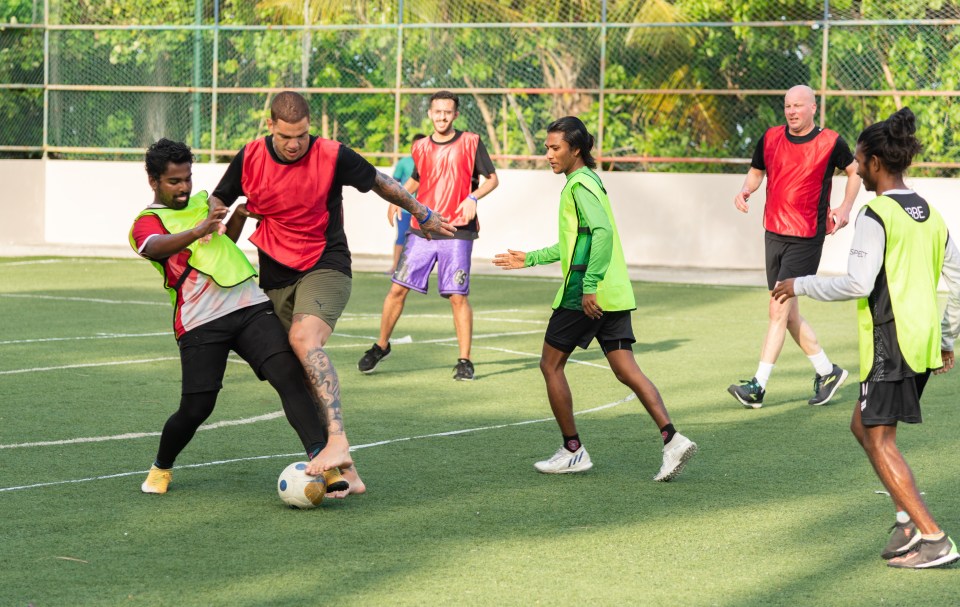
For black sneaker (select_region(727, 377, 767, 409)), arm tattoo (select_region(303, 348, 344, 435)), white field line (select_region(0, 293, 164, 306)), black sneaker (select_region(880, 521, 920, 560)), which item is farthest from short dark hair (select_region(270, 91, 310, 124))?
white field line (select_region(0, 293, 164, 306))

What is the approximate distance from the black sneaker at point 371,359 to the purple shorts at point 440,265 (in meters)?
0.54

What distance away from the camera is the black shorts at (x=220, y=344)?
21.7ft

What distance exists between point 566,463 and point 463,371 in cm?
337

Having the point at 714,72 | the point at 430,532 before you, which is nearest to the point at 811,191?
the point at 430,532

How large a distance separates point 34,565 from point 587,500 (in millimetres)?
2601

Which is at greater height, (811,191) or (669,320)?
(811,191)

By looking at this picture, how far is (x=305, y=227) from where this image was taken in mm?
6793

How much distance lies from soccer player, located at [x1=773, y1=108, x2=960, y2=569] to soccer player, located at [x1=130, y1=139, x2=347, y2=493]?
233cm

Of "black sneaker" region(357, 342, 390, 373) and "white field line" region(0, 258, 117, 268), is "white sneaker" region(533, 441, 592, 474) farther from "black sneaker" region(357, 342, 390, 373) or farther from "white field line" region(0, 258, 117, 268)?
"white field line" region(0, 258, 117, 268)

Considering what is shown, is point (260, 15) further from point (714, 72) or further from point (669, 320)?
point (669, 320)

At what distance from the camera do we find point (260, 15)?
81.9 feet

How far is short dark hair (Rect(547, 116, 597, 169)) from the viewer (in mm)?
7230

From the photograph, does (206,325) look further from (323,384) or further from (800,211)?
(800,211)

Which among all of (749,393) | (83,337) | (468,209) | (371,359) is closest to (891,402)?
(749,393)
